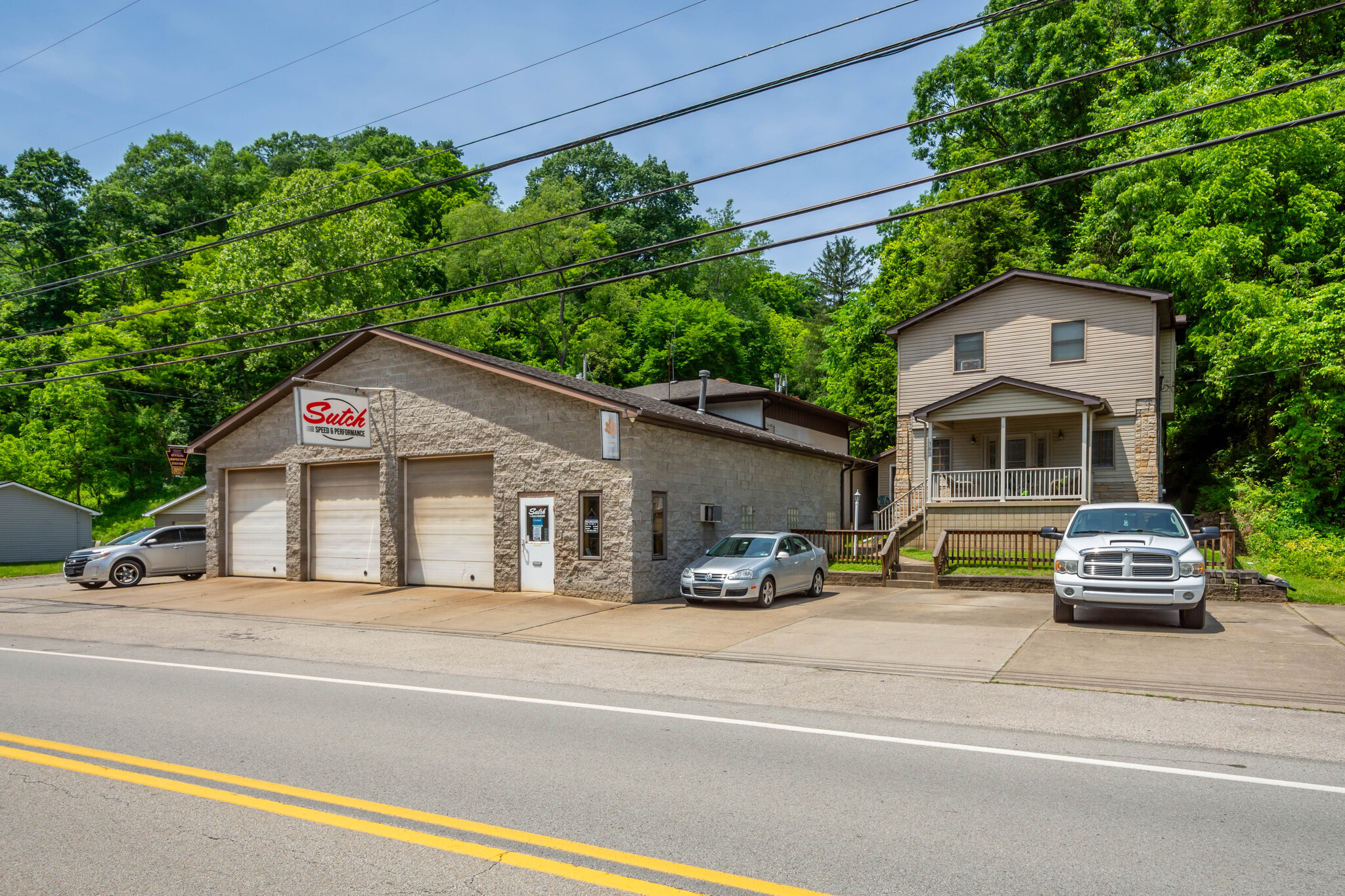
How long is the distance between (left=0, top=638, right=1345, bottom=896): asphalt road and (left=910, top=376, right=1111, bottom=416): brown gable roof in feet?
62.2

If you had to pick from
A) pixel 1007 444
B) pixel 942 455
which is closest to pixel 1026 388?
Result: pixel 1007 444

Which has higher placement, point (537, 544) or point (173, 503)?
point (173, 503)

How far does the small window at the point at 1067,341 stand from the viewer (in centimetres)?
2561

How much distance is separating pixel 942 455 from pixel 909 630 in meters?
16.5

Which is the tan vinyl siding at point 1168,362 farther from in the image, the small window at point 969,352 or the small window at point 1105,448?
the small window at point 969,352

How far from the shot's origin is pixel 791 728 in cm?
706

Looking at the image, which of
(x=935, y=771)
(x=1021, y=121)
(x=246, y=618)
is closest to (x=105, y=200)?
(x=246, y=618)

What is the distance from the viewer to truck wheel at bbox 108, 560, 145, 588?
22250 millimetres

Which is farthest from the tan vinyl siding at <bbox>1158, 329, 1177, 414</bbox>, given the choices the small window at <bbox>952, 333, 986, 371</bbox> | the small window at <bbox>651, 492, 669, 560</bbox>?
the small window at <bbox>651, 492, 669, 560</bbox>

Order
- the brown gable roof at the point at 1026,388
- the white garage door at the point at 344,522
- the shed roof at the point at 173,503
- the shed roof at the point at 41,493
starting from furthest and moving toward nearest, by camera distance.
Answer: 1. the shed roof at the point at 41,493
2. the shed roof at the point at 173,503
3. the brown gable roof at the point at 1026,388
4. the white garage door at the point at 344,522

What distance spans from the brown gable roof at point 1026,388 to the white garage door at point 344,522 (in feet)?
54.6

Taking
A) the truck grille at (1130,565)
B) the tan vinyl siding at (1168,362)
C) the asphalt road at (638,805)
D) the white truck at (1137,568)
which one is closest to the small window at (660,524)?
the white truck at (1137,568)

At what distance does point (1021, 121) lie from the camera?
39.6 m

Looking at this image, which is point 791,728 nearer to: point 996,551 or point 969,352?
point 996,551
